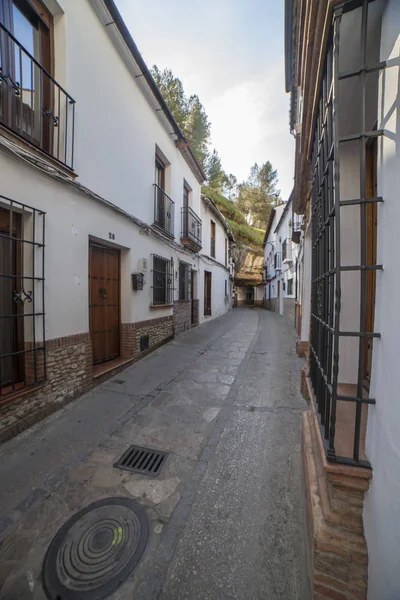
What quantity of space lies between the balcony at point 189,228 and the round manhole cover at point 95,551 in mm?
7632

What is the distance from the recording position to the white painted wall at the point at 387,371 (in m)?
0.99

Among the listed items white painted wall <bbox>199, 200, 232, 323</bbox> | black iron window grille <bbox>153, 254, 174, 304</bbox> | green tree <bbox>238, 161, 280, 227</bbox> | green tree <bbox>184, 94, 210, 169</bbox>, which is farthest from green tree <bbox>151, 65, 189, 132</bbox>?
green tree <bbox>238, 161, 280, 227</bbox>

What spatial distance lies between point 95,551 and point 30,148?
4.07 m

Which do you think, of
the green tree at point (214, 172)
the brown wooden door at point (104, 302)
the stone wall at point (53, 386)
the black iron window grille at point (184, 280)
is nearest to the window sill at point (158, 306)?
the brown wooden door at point (104, 302)

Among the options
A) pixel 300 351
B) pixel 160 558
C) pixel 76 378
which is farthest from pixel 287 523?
pixel 300 351

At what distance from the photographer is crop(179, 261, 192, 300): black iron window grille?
8.73m

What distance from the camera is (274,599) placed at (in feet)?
4.47

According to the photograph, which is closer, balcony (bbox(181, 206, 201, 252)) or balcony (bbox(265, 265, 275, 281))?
balcony (bbox(181, 206, 201, 252))

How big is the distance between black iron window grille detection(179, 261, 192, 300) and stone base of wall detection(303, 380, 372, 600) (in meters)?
7.57

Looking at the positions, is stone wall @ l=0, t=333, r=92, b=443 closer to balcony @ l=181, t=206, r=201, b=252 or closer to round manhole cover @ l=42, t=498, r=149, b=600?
round manhole cover @ l=42, t=498, r=149, b=600

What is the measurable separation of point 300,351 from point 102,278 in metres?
4.77

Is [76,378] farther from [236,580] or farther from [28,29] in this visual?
[28,29]

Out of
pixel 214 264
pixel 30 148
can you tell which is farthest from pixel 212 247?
pixel 30 148

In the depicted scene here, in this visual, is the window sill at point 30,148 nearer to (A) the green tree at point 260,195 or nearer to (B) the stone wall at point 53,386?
(B) the stone wall at point 53,386
